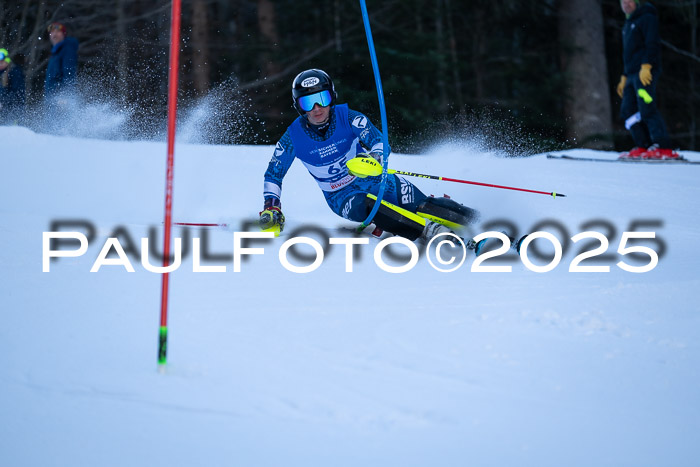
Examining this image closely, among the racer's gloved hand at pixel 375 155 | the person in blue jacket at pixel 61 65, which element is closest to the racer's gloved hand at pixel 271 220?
the racer's gloved hand at pixel 375 155

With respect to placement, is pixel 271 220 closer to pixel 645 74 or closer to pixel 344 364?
pixel 344 364

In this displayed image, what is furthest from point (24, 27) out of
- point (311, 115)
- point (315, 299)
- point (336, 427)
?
point (336, 427)

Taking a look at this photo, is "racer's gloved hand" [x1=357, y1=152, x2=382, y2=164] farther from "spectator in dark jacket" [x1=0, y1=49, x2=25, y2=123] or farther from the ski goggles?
"spectator in dark jacket" [x1=0, y1=49, x2=25, y2=123]

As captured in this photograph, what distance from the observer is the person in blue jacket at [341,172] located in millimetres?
5016

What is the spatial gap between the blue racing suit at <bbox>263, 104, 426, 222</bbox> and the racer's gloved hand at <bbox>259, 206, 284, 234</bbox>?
106mm

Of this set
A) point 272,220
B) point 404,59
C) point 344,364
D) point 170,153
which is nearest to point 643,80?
point 272,220

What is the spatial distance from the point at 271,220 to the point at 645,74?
4.88 meters

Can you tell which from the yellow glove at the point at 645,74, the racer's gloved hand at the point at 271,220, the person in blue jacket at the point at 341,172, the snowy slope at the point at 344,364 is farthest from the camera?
the yellow glove at the point at 645,74

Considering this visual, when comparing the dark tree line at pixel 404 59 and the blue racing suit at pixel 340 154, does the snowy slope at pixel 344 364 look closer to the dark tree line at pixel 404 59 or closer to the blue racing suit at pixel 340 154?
the blue racing suit at pixel 340 154

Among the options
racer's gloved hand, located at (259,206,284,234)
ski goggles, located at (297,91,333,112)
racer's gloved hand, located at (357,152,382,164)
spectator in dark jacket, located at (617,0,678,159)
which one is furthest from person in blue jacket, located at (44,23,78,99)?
spectator in dark jacket, located at (617,0,678,159)

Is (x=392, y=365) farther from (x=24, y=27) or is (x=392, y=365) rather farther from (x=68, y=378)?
(x=24, y=27)

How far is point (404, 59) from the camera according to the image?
589 inches

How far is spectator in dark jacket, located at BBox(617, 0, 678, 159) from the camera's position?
816 centimetres

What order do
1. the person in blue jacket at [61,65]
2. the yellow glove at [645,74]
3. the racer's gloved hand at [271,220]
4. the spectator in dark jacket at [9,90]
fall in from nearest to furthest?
the racer's gloved hand at [271,220]
the yellow glove at [645,74]
the person in blue jacket at [61,65]
the spectator in dark jacket at [9,90]
